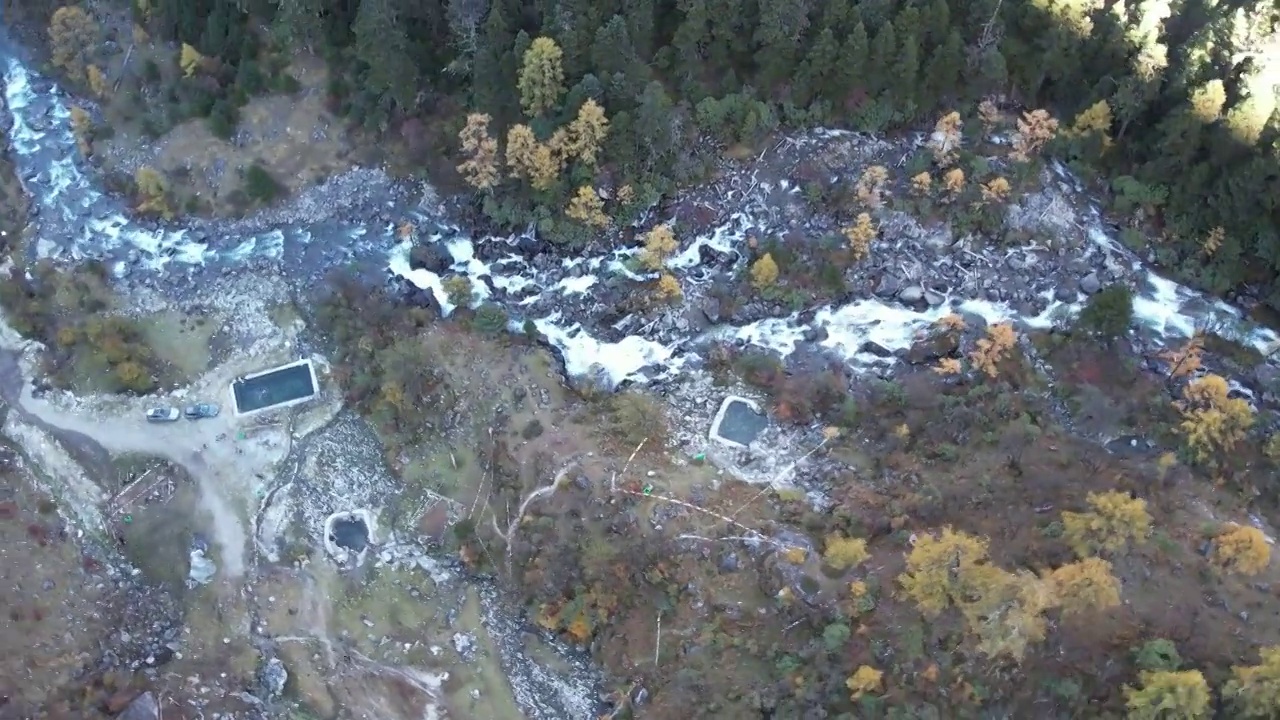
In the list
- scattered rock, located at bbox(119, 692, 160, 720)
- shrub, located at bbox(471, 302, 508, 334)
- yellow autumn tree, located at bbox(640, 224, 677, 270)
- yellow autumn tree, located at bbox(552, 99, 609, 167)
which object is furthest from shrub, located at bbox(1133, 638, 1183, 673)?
scattered rock, located at bbox(119, 692, 160, 720)

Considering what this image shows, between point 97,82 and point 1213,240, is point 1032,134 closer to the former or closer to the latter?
point 1213,240

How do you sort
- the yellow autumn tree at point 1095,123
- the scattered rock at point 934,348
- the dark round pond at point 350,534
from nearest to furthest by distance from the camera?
1. the dark round pond at point 350,534
2. the scattered rock at point 934,348
3. the yellow autumn tree at point 1095,123

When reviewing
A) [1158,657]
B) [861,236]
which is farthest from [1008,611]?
[861,236]

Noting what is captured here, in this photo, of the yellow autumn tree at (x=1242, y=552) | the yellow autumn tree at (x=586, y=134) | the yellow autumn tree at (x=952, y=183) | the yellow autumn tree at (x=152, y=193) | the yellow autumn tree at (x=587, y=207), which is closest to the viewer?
the yellow autumn tree at (x=1242, y=552)

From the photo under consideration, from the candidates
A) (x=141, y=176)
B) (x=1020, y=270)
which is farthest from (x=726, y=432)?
(x=141, y=176)

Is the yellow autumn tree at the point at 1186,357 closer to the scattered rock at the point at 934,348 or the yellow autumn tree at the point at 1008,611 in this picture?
the scattered rock at the point at 934,348

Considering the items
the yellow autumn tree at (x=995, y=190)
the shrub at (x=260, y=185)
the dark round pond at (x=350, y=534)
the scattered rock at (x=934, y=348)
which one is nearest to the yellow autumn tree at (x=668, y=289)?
the scattered rock at (x=934, y=348)
